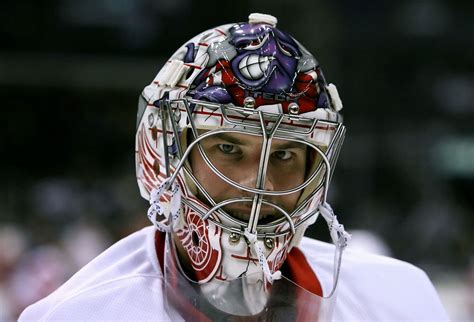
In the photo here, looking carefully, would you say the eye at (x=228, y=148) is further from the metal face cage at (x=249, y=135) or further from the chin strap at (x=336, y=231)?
the chin strap at (x=336, y=231)

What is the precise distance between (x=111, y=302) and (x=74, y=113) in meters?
7.75

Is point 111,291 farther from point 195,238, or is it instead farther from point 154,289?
point 195,238

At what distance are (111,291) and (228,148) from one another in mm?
421

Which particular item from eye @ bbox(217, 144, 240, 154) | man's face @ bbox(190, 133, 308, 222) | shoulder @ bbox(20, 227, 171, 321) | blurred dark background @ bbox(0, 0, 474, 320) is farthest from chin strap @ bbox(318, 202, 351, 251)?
blurred dark background @ bbox(0, 0, 474, 320)

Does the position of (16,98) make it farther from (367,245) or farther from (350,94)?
(367,245)

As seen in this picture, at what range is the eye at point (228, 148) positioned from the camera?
224cm

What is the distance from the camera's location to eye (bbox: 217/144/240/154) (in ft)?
7.34

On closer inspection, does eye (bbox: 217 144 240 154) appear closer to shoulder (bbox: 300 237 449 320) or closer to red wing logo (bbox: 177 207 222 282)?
red wing logo (bbox: 177 207 222 282)

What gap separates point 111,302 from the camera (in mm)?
2250

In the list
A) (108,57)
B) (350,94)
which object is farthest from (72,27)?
(350,94)

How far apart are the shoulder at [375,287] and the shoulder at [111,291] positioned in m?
0.46

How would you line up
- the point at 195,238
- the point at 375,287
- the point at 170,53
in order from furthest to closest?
1. the point at 170,53
2. the point at 375,287
3. the point at 195,238

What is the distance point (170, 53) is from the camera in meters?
9.48

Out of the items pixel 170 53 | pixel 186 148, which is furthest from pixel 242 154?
pixel 170 53
